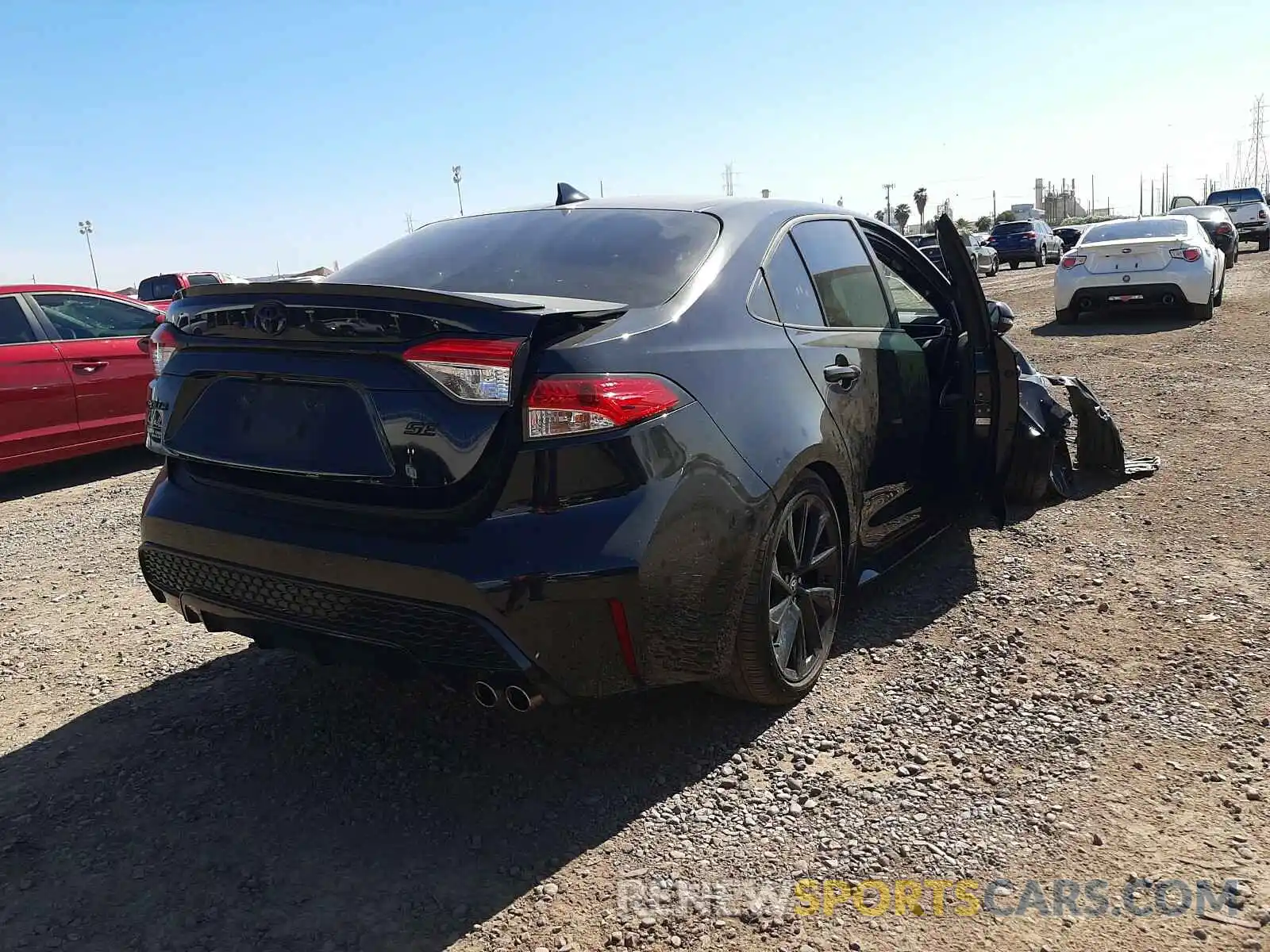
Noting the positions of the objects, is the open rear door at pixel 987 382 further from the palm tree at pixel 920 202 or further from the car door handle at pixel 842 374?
the palm tree at pixel 920 202

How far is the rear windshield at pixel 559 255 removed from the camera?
Answer: 2.92 meters

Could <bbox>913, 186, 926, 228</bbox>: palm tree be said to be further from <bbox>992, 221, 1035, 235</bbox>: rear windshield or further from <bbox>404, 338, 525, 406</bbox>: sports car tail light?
<bbox>404, 338, 525, 406</bbox>: sports car tail light

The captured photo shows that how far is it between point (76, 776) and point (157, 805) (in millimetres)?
363

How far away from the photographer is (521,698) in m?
2.44

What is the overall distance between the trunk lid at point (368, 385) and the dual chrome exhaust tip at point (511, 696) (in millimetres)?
471

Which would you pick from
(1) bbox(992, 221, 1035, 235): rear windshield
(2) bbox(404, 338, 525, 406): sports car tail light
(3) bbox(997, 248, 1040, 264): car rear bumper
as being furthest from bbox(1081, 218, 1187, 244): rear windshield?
(1) bbox(992, 221, 1035, 235): rear windshield

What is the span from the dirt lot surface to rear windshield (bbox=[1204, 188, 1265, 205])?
33.6 m

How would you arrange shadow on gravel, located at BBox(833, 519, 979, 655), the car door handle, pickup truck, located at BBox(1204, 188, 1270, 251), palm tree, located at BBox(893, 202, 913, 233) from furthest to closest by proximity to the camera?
palm tree, located at BBox(893, 202, 913, 233), pickup truck, located at BBox(1204, 188, 1270, 251), shadow on gravel, located at BBox(833, 519, 979, 655), the car door handle

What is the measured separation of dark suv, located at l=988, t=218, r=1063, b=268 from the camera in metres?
34.1

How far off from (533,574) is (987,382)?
2557 mm

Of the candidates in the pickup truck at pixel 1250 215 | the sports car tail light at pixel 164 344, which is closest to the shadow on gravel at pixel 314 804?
the sports car tail light at pixel 164 344

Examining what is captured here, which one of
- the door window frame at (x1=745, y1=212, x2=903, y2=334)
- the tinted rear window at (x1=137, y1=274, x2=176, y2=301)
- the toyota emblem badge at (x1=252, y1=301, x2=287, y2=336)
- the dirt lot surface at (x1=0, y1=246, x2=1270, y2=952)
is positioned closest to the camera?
the dirt lot surface at (x1=0, y1=246, x2=1270, y2=952)

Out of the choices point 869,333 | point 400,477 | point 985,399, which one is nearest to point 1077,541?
point 985,399

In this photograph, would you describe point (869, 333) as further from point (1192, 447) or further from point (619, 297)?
point (1192, 447)
